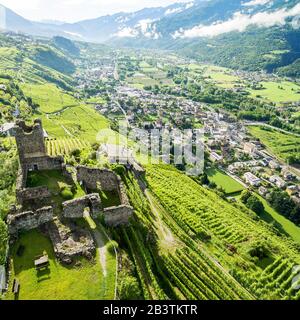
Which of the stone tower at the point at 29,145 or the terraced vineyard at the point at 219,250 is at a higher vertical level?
the stone tower at the point at 29,145

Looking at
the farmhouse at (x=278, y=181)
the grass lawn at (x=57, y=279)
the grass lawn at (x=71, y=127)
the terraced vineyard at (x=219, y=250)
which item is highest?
the grass lawn at (x=57, y=279)

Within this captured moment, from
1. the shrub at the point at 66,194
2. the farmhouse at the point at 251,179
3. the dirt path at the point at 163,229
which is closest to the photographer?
the shrub at the point at 66,194

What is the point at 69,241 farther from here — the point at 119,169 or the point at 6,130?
the point at 6,130

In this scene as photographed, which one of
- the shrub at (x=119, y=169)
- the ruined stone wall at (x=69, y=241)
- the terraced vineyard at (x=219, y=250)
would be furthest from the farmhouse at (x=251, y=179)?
the ruined stone wall at (x=69, y=241)

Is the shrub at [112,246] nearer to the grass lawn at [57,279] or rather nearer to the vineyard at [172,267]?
the grass lawn at [57,279]

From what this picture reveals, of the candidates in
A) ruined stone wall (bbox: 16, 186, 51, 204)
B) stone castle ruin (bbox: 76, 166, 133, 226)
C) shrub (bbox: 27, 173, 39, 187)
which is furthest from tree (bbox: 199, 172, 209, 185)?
ruined stone wall (bbox: 16, 186, 51, 204)
